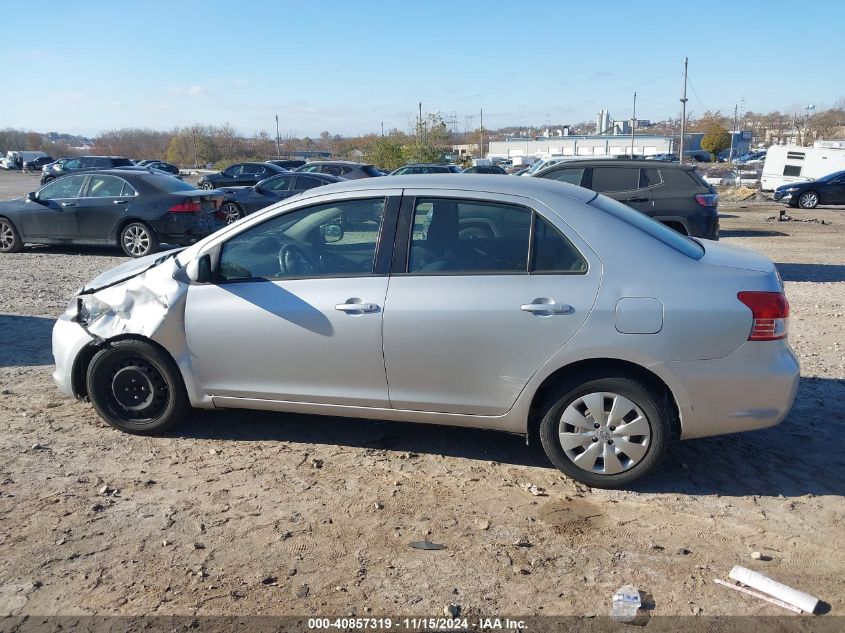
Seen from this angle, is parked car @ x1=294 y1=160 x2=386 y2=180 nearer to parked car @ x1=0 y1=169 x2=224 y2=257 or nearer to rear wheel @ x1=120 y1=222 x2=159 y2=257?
parked car @ x1=0 y1=169 x2=224 y2=257

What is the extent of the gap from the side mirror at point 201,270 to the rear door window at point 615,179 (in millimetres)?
8785

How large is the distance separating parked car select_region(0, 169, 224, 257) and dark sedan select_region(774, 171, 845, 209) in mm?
21235

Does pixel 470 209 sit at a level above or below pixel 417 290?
above

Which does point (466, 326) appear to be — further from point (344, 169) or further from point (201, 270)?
point (344, 169)

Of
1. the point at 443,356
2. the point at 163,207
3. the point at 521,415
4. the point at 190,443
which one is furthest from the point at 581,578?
the point at 163,207

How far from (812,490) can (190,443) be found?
13.0ft

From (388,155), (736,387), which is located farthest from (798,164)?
(736,387)

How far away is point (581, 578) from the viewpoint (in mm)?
3387

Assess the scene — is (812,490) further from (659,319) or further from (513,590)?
(513,590)

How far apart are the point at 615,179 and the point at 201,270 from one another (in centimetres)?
906

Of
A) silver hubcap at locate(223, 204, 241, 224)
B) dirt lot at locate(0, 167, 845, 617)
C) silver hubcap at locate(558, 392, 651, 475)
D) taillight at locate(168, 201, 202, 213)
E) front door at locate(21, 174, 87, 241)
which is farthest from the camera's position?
silver hubcap at locate(223, 204, 241, 224)

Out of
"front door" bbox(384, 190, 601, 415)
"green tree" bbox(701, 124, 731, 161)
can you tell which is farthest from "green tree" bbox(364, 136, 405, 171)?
"green tree" bbox(701, 124, 731, 161)

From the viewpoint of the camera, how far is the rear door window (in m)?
11.9

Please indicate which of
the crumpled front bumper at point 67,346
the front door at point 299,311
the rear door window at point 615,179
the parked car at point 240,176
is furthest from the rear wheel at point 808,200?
the crumpled front bumper at point 67,346
